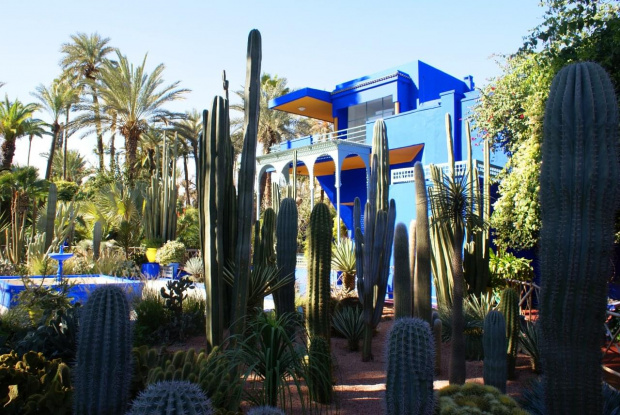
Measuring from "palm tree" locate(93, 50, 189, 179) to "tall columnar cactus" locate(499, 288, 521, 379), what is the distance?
21223 millimetres

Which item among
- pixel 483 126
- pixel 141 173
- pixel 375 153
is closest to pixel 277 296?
pixel 375 153

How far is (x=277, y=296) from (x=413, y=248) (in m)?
2.23

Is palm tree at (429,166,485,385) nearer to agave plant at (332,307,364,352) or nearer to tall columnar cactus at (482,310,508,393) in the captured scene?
tall columnar cactus at (482,310,508,393)

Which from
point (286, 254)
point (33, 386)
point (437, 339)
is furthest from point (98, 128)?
point (33, 386)

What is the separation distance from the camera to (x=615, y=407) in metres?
3.66

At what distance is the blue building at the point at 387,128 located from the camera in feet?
51.8

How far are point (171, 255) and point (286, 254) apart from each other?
31.0 ft

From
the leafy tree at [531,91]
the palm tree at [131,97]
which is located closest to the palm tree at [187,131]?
the palm tree at [131,97]

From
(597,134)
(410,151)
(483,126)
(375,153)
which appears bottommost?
(597,134)

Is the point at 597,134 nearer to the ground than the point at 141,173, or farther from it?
nearer to the ground

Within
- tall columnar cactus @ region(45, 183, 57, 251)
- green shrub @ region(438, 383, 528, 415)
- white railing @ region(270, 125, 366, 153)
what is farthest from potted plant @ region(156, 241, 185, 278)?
green shrub @ region(438, 383, 528, 415)

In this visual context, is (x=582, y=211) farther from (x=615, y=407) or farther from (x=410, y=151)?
(x=410, y=151)

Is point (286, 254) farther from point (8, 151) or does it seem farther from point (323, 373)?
point (8, 151)

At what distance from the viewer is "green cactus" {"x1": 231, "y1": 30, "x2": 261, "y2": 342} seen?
15.8 ft
